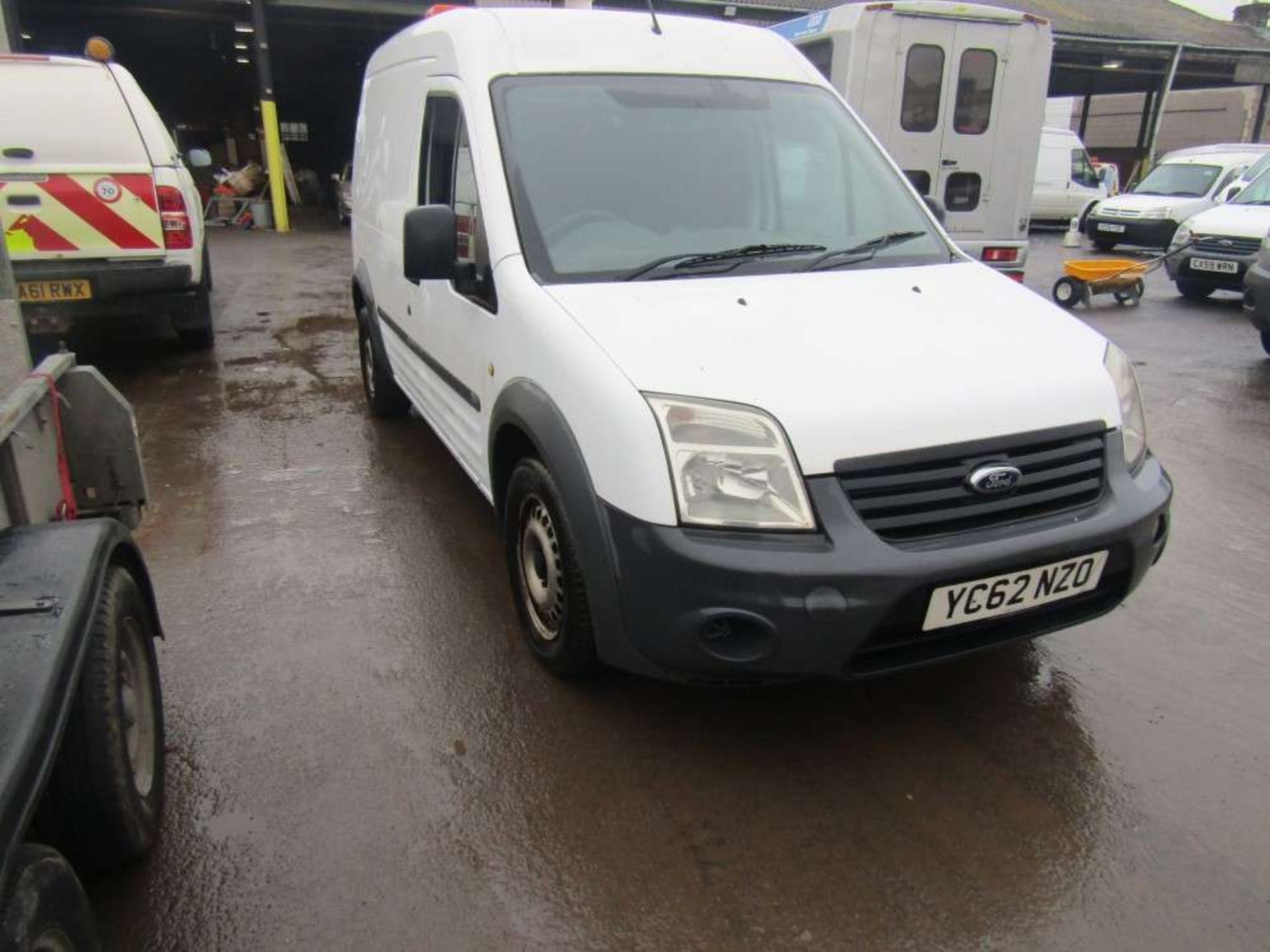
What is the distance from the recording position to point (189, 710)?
2918 mm

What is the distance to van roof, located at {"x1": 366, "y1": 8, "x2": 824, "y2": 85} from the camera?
3.45 metres

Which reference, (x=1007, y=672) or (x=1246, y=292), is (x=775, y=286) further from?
(x=1246, y=292)

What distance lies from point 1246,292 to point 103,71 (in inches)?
345

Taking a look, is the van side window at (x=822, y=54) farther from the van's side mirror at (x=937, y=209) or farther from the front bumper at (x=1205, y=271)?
the van's side mirror at (x=937, y=209)

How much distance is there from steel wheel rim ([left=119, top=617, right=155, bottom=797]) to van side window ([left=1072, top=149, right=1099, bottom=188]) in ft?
73.4

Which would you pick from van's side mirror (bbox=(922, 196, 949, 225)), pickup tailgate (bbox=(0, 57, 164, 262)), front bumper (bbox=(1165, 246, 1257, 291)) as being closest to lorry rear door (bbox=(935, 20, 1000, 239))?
front bumper (bbox=(1165, 246, 1257, 291))

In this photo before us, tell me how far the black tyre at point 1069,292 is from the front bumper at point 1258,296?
8.79 feet

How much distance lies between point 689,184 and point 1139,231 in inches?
570

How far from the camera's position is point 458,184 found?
12.0 ft

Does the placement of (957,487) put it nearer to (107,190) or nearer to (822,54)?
(107,190)

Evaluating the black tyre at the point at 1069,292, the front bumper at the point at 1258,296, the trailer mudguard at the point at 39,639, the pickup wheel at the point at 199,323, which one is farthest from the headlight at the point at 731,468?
the black tyre at the point at 1069,292

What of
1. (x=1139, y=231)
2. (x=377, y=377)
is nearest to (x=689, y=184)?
(x=377, y=377)

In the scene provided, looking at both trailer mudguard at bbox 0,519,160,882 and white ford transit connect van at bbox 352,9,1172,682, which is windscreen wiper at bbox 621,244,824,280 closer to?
white ford transit connect van at bbox 352,9,1172,682

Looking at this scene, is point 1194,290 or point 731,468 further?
point 1194,290
